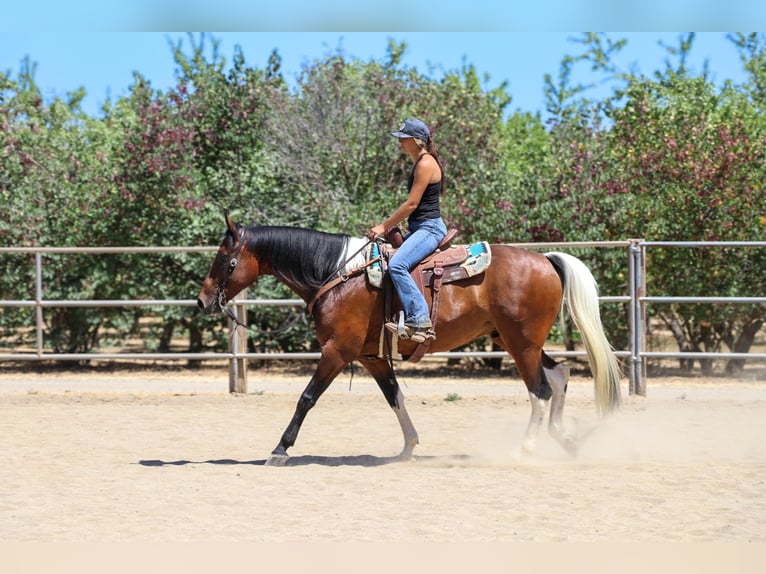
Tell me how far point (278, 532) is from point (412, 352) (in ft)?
7.55

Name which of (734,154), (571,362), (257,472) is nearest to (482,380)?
(571,362)

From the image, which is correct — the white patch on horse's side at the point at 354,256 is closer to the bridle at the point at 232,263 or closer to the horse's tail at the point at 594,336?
the bridle at the point at 232,263

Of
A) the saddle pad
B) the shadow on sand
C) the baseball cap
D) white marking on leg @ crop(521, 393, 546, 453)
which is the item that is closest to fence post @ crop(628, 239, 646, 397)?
white marking on leg @ crop(521, 393, 546, 453)

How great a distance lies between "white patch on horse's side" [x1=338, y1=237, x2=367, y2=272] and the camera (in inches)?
273

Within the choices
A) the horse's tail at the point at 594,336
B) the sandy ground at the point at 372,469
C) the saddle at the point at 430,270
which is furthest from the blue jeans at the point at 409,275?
the horse's tail at the point at 594,336

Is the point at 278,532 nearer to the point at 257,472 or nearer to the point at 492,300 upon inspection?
the point at 257,472

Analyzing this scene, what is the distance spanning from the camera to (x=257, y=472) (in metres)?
6.63

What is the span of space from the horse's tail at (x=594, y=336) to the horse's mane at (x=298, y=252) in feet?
5.51

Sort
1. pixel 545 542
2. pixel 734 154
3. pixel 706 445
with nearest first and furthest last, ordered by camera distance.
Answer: pixel 545 542 → pixel 706 445 → pixel 734 154

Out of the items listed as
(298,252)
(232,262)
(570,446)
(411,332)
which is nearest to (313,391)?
(411,332)

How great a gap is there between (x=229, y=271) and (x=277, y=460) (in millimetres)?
1368

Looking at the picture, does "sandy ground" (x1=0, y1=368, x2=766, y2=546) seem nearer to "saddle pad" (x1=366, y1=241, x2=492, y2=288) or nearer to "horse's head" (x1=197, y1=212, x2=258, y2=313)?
"horse's head" (x1=197, y1=212, x2=258, y2=313)

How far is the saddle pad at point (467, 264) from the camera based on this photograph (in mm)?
6852

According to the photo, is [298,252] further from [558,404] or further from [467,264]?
[558,404]
